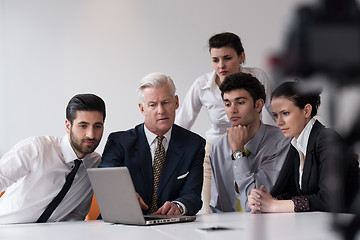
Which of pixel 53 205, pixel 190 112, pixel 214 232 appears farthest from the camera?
pixel 190 112

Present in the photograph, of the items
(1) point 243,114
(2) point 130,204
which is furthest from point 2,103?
(2) point 130,204

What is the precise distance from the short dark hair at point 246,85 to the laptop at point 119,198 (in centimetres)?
92

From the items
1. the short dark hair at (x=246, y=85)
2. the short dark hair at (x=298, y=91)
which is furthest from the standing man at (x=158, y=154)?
the short dark hair at (x=298, y=91)

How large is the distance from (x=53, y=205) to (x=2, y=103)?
97.8 inches

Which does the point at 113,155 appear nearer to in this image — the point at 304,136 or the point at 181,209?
the point at 181,209

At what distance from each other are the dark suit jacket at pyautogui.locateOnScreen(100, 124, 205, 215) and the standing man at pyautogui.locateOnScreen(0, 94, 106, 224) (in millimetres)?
127

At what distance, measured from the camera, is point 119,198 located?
1430mm

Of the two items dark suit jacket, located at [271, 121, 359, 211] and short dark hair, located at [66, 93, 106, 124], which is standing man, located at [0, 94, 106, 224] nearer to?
short dark hair, located at [66, 93, 106, 124]

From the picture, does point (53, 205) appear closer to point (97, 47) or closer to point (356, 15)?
point (356, 15)

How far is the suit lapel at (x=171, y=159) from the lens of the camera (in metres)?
1.91

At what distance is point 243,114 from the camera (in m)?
2.23

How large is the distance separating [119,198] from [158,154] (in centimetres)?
55

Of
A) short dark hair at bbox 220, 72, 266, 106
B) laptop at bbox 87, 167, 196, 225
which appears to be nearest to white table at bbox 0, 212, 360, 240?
laptop at bbox 87, 167, 196, 225

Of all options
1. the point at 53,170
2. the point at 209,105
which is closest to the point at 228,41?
the point at 209,105
